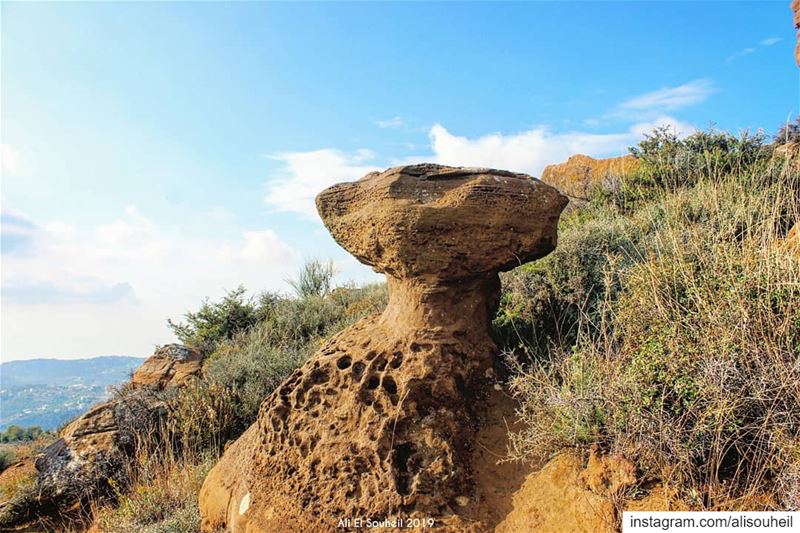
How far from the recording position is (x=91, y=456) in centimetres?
688

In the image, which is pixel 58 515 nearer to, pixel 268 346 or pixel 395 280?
pixel 268 346

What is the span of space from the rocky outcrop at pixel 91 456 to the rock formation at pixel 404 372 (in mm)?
2849

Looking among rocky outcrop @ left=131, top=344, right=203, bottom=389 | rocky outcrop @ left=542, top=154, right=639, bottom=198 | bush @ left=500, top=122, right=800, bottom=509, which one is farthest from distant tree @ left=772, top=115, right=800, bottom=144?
rocky outcrop @ left=131, top=344, right=203, bottom=389

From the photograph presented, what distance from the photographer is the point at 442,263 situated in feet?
14.0

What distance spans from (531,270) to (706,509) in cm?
329

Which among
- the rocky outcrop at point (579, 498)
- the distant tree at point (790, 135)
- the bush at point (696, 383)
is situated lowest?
the rocky outcrop at point (579, 498)

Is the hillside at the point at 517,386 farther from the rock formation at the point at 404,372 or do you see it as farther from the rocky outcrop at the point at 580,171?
the rocky outcrop at the point at 580,171

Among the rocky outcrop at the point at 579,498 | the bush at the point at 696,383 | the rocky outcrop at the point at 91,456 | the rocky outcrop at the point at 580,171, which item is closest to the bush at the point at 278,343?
the rocky outcrop at the point at 91,456

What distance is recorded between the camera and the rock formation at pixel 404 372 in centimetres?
388

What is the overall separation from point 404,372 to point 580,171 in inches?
432

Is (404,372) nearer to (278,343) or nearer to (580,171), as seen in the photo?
(278,343)

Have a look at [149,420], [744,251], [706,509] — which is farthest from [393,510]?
[149,420]

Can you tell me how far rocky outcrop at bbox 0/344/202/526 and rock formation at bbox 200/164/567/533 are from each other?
2.85 meters

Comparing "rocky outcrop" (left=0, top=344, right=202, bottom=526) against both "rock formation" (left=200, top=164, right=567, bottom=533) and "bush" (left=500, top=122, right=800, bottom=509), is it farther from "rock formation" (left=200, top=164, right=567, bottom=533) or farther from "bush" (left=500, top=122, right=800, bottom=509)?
"bush" (left=500, top=122, right=800, bottom=509)
